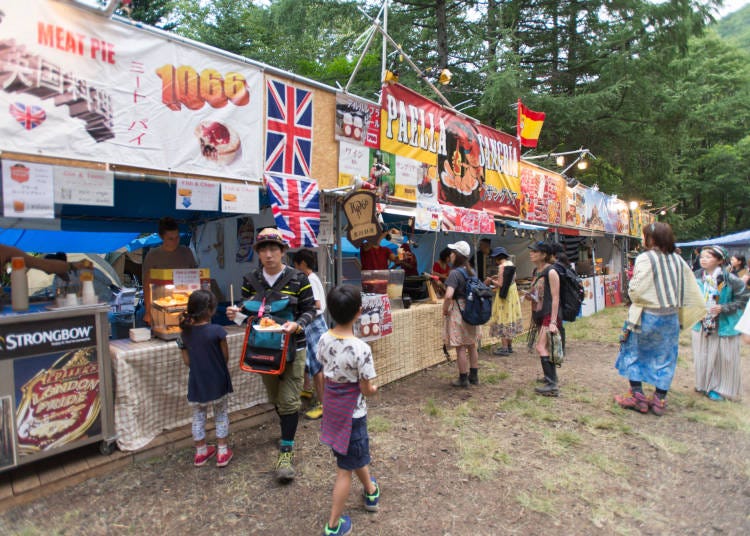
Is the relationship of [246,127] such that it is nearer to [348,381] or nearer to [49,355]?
[49,355]

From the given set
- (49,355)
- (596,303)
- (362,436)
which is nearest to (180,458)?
(49,355)

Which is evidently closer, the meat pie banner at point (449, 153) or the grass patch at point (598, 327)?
the meat pie banner at point (449, 153)

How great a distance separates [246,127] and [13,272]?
232 centimetres

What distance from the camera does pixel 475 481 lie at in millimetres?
3305

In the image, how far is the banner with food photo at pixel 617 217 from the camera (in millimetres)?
14787

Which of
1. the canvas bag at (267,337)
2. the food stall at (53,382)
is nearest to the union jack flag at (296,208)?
the canvas bag at (267,337)

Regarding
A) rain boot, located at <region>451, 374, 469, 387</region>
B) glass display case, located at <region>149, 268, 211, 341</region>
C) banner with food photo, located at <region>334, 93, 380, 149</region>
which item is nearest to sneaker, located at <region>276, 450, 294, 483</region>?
glass display case, located at <region>149, 268, 211, 341</region>

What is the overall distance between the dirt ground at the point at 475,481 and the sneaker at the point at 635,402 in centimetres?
11

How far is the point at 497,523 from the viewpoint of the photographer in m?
2.79

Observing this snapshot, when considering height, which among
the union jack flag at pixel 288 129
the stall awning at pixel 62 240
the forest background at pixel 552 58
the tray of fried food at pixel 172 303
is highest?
the forest background at pixel 552 58

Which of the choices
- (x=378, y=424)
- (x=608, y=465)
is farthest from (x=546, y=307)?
(x=378, y=424)

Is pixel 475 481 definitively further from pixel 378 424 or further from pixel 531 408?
pixel 531 408

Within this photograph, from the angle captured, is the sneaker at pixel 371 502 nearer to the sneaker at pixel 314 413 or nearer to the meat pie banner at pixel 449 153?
the sneaker at pixel 314 413

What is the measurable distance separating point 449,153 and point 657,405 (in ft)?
15.3
